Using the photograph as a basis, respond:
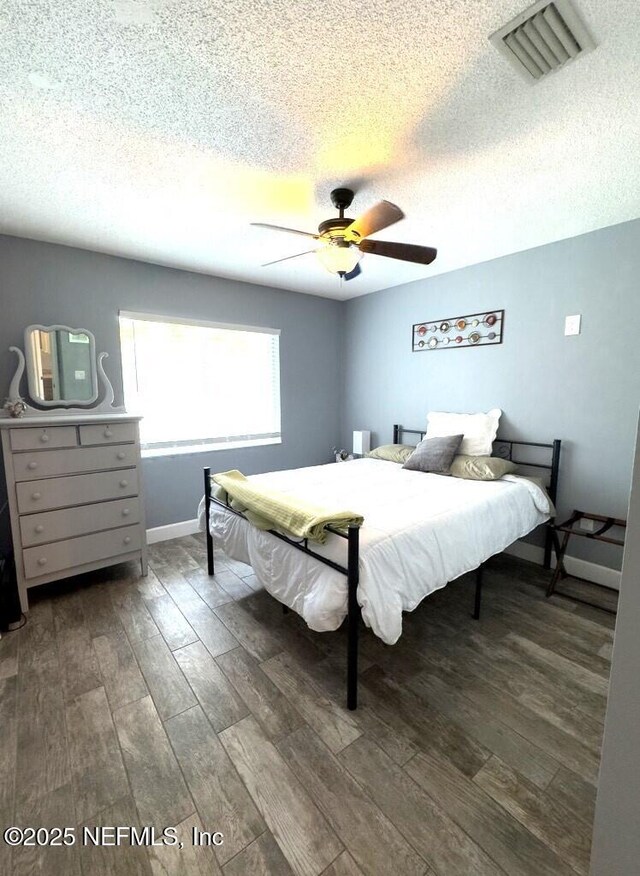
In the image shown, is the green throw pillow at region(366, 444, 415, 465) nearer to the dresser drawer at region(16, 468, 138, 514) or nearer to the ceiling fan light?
the ceiling fan light

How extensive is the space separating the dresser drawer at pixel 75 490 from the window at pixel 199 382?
70 cm

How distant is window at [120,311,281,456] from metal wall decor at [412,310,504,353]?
5.02 feet

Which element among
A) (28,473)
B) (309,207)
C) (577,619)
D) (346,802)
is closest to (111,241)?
(309,207)

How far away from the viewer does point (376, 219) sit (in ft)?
5.91

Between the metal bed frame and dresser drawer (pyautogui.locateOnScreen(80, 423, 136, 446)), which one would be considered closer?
the metal bed frame

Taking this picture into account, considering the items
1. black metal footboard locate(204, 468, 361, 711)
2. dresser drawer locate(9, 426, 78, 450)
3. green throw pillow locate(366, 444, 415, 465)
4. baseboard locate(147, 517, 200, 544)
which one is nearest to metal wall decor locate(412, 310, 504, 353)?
green throw pillow locate(366, 444, 415, 465)

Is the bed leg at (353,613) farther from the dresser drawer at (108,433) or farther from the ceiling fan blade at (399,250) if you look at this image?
the dresser drawer at (108,433)

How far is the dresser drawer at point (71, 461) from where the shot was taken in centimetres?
230

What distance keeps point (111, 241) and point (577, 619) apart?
412 centimetres

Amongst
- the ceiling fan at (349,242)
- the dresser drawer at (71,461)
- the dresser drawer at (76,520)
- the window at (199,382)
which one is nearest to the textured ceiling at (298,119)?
the ceiling fan at (349,242)

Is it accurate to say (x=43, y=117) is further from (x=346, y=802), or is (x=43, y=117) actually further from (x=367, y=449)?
(x=367, y=449)

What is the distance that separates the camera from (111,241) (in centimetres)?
275

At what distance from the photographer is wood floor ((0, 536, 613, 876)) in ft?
3.68

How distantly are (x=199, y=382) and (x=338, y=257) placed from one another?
2.09 m
